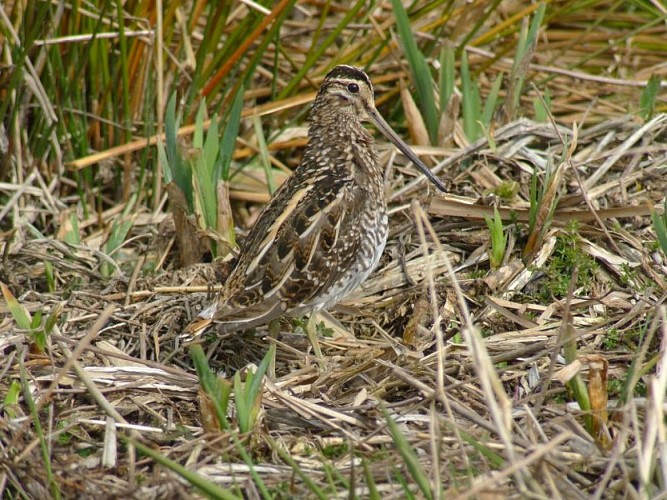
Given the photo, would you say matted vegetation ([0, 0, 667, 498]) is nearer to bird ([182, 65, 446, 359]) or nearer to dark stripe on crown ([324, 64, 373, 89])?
bird ([182, 65, 446, 359])

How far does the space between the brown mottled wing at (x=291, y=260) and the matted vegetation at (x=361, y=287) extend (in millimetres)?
196

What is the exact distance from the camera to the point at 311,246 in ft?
13.0

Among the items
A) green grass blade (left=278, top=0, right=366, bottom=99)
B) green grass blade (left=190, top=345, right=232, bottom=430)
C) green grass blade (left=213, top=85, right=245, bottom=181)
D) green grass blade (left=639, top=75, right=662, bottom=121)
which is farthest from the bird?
green grass blade (left=639, top=75, right=662, bottom=121)

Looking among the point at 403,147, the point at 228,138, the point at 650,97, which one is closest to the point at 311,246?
the point at 403,147

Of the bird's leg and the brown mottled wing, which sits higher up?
the brown mottled wing

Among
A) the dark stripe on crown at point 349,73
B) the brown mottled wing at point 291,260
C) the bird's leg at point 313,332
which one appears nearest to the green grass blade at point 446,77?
the dark stripe on crown at point 349,73

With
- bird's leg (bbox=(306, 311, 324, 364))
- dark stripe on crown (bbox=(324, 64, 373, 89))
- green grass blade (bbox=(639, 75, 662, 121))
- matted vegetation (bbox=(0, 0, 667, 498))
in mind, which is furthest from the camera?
green grass blade (bbox=(639, 75, 662, 121))

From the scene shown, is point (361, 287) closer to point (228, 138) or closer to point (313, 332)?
point (313, 332)

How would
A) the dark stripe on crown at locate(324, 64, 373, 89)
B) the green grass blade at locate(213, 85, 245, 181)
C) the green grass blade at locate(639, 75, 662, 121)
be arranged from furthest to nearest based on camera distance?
the green grass blade at locate(639, 75, 662, 121) → the green grass blade at locate(213, 85, 245, 181) → the dark stripe on crown at locate(324, 64, 373, 89)

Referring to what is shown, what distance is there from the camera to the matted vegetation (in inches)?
123

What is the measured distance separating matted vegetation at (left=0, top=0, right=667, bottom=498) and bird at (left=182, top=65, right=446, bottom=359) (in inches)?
7.4

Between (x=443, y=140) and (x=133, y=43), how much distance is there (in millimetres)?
1549

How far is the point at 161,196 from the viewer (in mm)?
5211

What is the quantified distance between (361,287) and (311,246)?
2.11 ft
